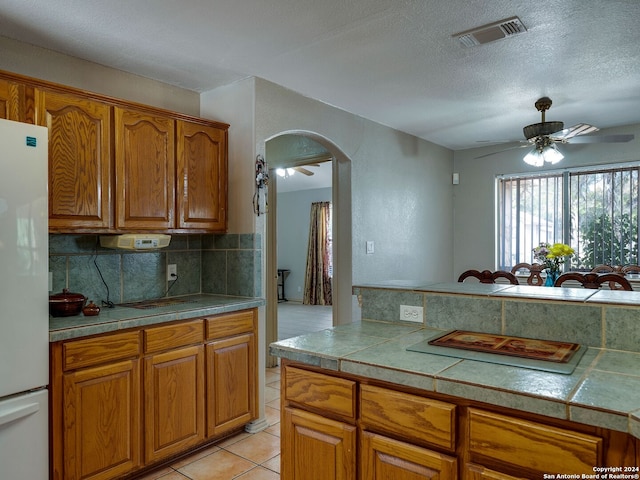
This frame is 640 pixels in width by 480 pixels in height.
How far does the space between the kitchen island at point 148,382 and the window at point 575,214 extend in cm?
363

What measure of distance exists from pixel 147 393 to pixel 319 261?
6.50 m

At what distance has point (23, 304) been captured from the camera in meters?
1.88

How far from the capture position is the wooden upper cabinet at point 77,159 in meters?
2.23

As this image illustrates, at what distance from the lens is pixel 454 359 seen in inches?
54.8

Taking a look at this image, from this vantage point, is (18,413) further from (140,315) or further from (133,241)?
(133,241)

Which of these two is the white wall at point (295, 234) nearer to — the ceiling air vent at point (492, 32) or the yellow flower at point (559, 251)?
the yellow flower at point (559, 251)

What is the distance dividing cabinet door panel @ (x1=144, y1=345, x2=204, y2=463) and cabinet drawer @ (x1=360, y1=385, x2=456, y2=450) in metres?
1.45

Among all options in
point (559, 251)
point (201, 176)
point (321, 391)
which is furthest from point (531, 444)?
point (559, 251)

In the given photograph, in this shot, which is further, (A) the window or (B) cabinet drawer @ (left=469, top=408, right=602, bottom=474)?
(A) the window

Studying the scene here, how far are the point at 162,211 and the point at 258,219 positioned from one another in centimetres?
63

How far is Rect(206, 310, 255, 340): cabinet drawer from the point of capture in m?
2.67

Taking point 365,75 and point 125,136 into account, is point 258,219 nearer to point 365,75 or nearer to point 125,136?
point 125,136

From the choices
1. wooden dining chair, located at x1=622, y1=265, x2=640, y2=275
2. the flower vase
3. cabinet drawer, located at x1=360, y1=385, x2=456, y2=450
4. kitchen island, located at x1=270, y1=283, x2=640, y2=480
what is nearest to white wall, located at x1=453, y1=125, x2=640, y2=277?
wooden dining chair, located at x1=622, y1=265, x2=640, y2=275

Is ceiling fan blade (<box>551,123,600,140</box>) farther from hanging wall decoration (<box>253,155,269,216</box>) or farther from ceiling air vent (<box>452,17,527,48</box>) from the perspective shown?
hanging wall decoration (<box>253,155,269,216</box>)
